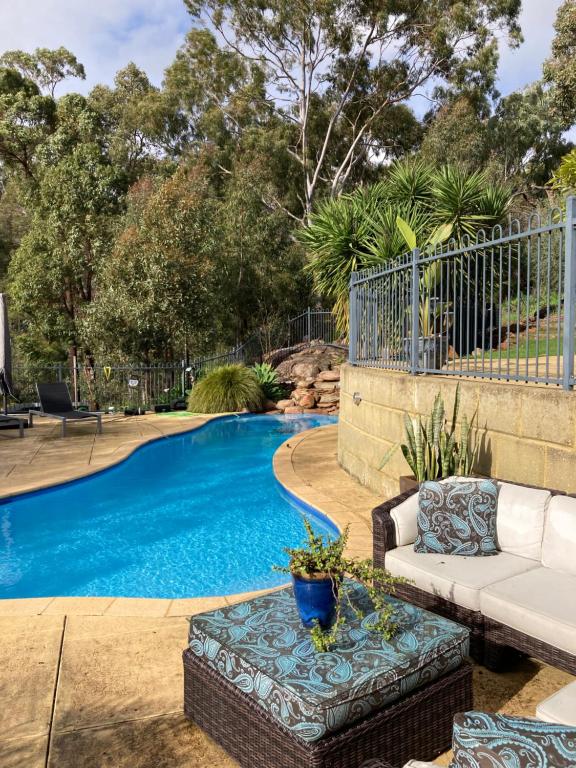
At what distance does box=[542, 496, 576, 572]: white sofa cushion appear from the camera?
3.32 metres

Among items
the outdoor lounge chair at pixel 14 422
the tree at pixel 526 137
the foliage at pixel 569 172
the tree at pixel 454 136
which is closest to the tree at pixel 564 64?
the tree at pixel 454 136

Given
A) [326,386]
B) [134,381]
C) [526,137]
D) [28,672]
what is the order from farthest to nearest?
[526,137], [326,386], [134,381], [28,672]

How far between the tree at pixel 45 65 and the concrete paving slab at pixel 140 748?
2629 cm

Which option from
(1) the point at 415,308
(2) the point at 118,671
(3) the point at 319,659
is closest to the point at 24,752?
(2) the point at 118,671

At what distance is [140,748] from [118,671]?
73 cm

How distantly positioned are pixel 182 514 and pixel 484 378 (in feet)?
13.5

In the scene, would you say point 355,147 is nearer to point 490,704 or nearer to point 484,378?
point 484,378

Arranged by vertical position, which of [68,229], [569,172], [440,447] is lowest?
[440,447]

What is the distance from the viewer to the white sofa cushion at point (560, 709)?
1964mm

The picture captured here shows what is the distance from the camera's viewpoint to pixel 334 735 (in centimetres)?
215

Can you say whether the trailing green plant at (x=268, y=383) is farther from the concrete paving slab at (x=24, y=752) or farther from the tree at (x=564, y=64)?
the tree at (x=564, y=64)

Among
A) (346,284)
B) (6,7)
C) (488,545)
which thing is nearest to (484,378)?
(488,545)

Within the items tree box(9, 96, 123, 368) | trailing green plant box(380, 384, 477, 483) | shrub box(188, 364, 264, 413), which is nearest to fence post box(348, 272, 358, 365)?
trailing green plant box(380, 384, 477, 483)

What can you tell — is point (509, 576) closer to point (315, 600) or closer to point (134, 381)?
point (315, 600)
